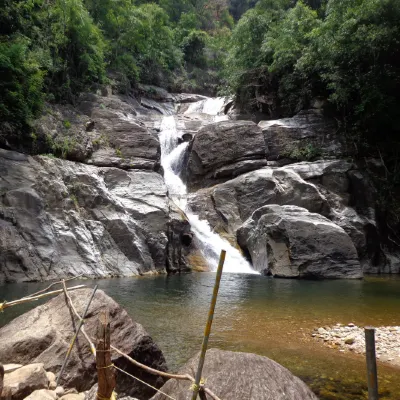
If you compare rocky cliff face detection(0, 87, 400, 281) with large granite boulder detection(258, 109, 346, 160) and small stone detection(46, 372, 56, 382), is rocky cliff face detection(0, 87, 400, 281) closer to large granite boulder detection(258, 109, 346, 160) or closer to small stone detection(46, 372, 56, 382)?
large granite boulder detection(258, 109, 346, 160)

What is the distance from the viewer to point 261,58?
28109 mm

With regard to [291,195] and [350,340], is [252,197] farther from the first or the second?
[350,340]

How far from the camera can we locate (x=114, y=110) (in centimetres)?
2416

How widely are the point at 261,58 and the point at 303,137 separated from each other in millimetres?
8301

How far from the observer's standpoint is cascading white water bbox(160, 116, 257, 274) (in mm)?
18562

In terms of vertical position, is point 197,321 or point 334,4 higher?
point 334,4

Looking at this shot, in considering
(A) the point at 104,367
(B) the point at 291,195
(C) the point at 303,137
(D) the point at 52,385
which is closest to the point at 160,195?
(B) the point at 291,195

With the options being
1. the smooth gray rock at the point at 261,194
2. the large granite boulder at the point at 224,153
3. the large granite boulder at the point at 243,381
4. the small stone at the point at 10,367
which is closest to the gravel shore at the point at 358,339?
the large granite boulder at the point at 243,381

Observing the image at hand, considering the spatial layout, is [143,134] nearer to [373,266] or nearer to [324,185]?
[324,185]

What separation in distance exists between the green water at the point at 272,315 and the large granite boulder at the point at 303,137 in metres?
9.92

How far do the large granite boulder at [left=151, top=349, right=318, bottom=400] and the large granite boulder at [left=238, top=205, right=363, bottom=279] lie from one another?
509 inches

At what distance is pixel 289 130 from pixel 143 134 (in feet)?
30.5

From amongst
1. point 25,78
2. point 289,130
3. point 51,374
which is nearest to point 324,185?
point 289,130

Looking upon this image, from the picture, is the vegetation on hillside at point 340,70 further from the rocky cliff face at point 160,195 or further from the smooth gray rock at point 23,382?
the smooth gray rock at point 23,382
